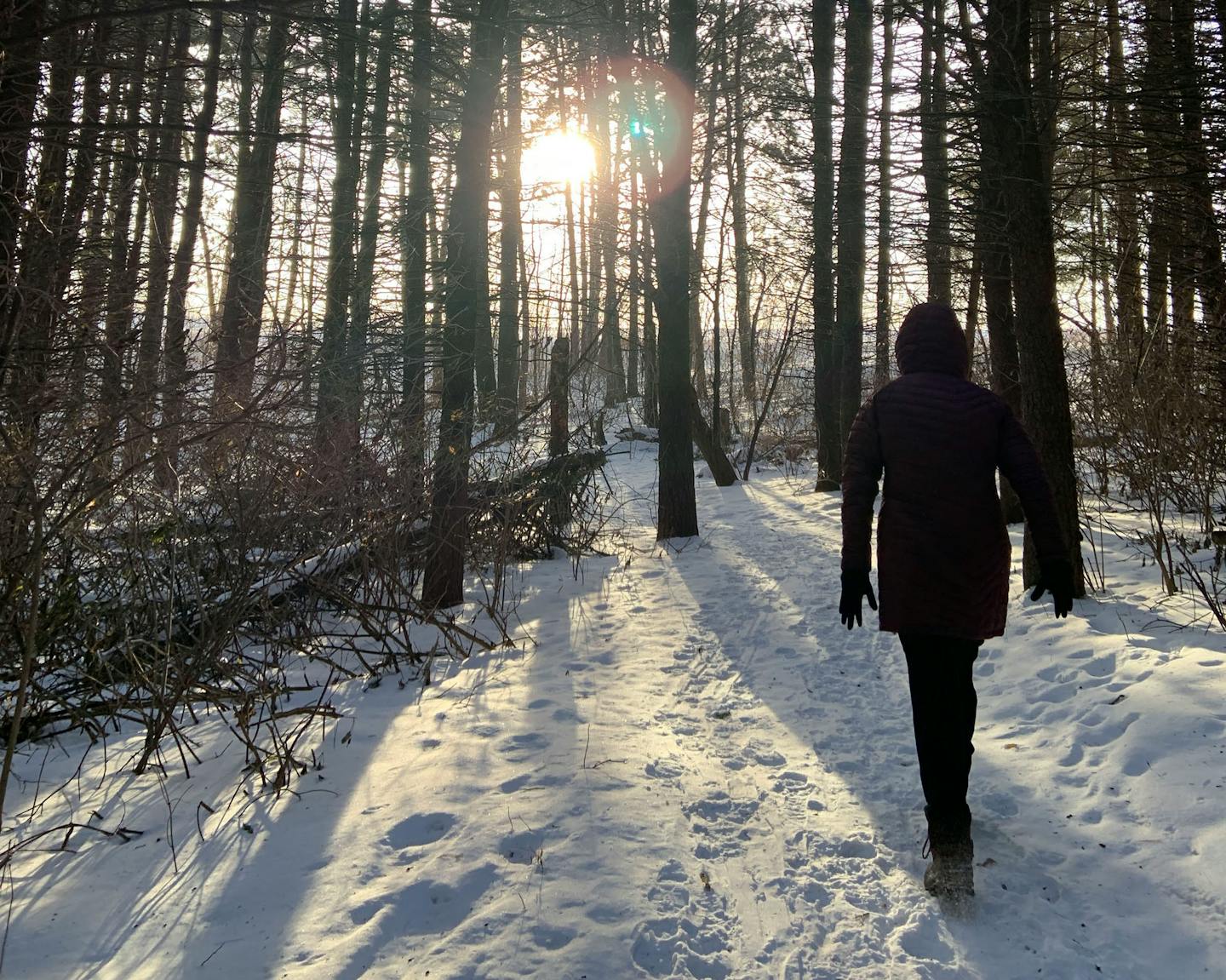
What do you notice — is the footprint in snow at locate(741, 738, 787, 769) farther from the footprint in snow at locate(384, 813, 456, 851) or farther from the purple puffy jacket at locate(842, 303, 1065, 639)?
the footprint in snow at locate(384, 813, 456, 851)

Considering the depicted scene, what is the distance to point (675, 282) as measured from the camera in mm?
8938

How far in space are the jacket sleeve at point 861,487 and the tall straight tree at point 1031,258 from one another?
324 cm

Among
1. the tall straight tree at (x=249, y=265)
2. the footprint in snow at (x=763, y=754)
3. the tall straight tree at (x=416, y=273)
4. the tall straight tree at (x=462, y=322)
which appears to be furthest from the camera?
the tall straight tree at (x=462, y=322)

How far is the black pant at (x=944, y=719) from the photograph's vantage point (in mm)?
2805

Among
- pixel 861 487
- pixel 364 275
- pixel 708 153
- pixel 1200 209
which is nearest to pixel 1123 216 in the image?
pixel 1200 209

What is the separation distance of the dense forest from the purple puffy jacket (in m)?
2.17

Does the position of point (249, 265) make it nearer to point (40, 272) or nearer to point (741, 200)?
point (40, 272)

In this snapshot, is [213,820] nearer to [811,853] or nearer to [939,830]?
[811,853]

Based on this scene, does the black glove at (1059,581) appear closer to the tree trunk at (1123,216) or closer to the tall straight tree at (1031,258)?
the tall straight tree at (1031,258)

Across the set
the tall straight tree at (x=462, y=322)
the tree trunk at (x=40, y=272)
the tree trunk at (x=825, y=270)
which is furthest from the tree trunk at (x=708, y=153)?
the tree trunk at (x=40, y=272)

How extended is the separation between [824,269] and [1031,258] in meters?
7.12

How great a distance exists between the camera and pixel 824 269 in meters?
12.5

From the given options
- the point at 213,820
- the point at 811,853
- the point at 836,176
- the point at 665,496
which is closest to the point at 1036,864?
the point at 811,853

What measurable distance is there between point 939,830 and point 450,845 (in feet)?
5.92
